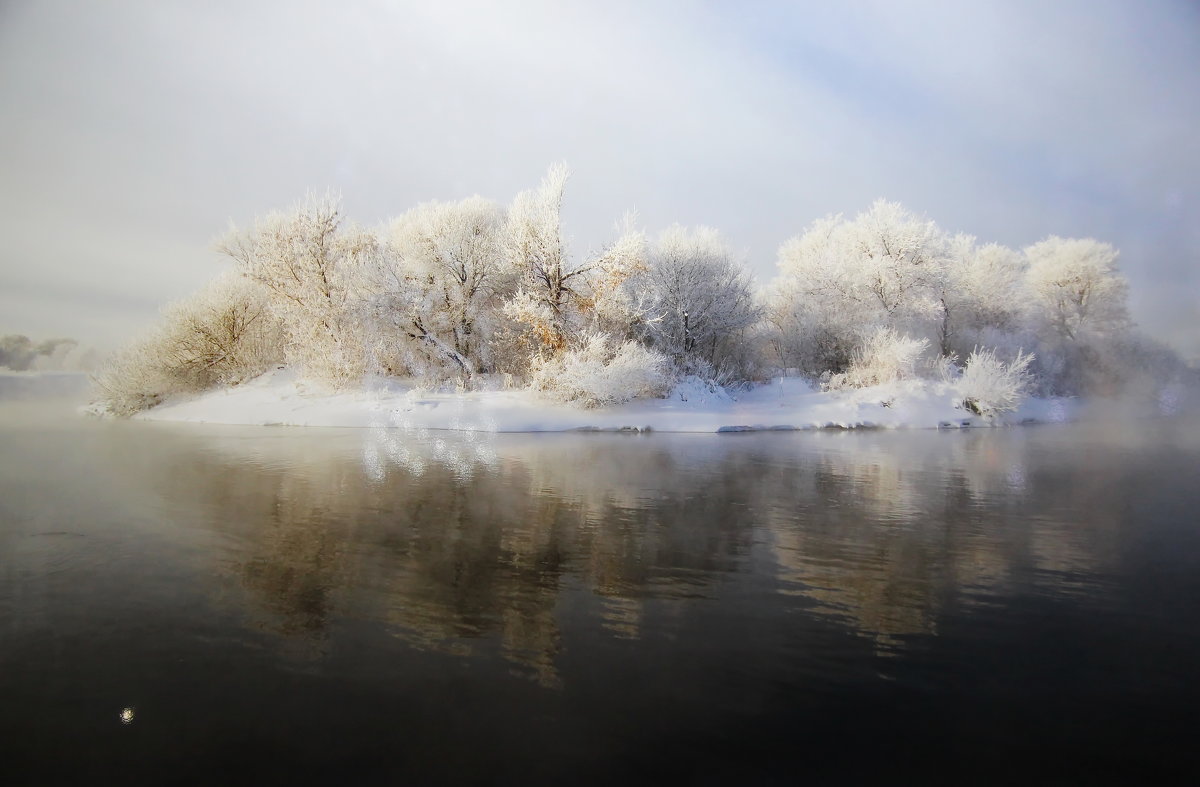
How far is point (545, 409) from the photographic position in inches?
934

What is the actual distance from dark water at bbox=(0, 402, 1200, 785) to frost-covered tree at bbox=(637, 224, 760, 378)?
2188 centimetres

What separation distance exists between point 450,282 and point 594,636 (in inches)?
1073

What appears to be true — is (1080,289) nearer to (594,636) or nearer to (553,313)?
(553,313)

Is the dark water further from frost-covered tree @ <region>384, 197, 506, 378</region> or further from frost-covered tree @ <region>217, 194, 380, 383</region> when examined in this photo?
frost-covered tree @ <region>384, 197, 506, 378</region>

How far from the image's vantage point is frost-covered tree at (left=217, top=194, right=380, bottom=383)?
1043 inches

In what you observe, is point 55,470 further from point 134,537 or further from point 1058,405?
point 1058,405

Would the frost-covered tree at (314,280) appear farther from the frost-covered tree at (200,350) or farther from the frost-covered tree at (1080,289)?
the frost-covered tree at (1080,289)

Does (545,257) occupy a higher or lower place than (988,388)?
higher

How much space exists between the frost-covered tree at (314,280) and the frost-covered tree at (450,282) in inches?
75.5

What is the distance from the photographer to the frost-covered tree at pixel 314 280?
26.5 meters

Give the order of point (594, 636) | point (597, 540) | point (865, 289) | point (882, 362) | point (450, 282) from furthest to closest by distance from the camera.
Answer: point (865, 289)
point (450, 282)
point (882, 362)
point (597, 540)
point (594, 636)

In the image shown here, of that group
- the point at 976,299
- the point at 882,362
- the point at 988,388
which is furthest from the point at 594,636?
the point at 976,299

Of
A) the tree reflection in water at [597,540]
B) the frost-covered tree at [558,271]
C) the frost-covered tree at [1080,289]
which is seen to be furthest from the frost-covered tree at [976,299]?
the tree reflection in water at [597,540]

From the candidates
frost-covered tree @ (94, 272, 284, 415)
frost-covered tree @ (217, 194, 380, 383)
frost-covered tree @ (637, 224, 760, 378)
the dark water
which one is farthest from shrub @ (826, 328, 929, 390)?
frost-covered tree @ (94, 272, 284, 415)
